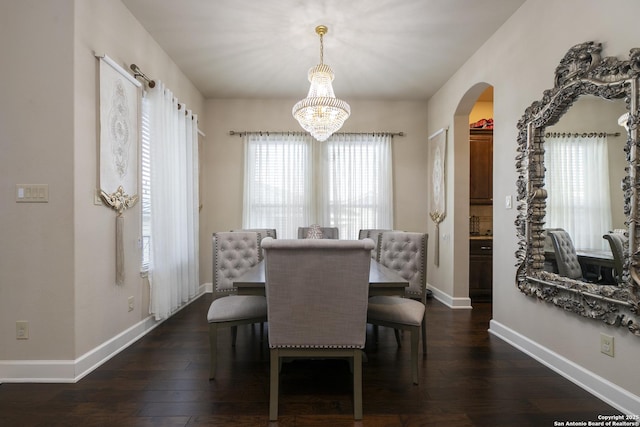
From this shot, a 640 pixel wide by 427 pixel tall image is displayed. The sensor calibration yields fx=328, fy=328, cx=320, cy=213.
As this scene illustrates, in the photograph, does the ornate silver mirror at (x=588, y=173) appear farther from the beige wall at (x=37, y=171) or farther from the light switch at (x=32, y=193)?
the light switch at (x=32, y=193)

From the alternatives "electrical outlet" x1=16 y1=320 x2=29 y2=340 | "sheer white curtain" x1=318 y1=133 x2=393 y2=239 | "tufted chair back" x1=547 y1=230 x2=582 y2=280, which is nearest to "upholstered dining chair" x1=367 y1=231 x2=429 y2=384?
"tufted chair back" x1=547 y1=230 x2=582 y2=280

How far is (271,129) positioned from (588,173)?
391 centimetres

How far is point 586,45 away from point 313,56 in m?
2.44

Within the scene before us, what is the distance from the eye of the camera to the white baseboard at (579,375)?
186 cm

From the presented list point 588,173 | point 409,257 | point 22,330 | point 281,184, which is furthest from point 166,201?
point 588,173

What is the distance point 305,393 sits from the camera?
6.79ft

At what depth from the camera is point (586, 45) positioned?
212cm

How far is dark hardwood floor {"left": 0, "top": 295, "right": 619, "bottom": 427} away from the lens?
71.6 inches

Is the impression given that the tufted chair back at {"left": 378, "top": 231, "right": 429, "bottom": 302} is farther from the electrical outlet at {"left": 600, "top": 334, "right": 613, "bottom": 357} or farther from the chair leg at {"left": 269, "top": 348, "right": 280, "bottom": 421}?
the chair leg at {"left": 269, "top": 348, "right": 280, "bottom": 421}

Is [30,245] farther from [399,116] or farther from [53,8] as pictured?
[399,116]

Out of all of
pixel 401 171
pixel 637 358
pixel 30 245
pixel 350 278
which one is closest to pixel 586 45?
pixel 637 358

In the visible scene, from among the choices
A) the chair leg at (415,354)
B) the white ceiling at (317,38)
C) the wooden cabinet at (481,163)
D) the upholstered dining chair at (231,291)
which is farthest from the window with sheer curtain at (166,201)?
the wooden cabinet at (481,163)

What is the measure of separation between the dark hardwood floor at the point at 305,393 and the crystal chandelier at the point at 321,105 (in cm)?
211

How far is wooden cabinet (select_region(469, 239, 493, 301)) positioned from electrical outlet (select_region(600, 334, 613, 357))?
2.39 m
